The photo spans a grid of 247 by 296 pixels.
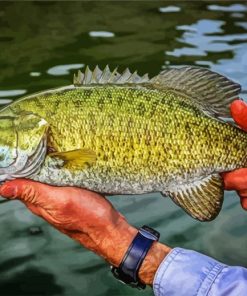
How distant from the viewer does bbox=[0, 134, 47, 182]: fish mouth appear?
4.73ft

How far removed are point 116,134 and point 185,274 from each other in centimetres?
36

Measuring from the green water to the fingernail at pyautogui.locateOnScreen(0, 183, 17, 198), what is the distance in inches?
56.3

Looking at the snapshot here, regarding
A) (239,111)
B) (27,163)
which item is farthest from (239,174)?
(27,163)

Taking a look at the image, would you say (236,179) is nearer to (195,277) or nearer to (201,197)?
(201,197)

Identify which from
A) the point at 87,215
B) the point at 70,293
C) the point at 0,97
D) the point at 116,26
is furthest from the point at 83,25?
the point at 87,215

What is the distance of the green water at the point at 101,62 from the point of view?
303 cm

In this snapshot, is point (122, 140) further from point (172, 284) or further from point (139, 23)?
point (139, 23)

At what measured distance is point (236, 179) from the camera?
1.57m

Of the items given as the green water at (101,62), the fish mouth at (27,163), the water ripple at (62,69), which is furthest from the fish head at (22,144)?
the water ripple at (62,69)

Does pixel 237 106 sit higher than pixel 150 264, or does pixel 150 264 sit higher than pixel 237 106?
pixel 237 106

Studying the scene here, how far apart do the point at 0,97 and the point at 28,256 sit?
225 centimetres

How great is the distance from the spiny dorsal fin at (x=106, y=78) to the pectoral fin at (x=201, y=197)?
28 cm

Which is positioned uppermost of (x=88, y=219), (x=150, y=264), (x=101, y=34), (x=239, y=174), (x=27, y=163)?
(x=27, y=163)

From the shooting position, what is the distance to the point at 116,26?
7.73 metres
